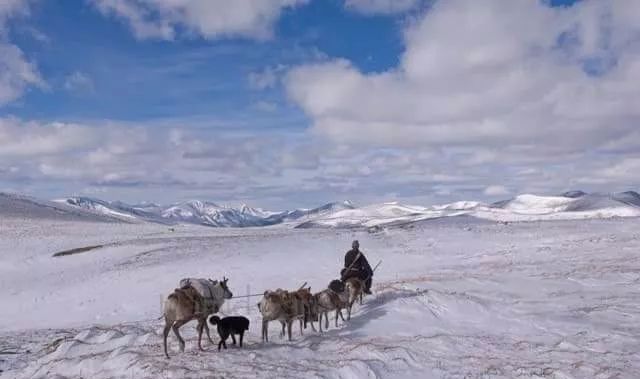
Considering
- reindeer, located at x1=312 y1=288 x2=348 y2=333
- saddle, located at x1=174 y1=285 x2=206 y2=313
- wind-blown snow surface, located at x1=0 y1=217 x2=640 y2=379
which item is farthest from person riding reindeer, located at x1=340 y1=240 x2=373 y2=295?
saddle, located at x1=174 y1=285 x2=206 y2=313

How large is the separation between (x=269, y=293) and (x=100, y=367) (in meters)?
4.17

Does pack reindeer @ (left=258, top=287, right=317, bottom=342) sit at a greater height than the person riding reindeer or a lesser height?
lesser

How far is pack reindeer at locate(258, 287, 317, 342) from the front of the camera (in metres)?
14.5

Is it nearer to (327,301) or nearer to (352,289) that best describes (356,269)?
(352,289)

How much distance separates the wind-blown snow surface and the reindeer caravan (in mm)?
479

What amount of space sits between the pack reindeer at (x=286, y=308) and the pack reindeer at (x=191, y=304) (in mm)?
1034

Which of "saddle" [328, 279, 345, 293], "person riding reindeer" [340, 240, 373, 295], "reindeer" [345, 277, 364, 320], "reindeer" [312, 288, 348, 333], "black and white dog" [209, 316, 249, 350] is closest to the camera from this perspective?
"black and white dog" [209, 316, 249, 350]

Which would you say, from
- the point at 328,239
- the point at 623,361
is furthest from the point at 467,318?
the point at 328,239

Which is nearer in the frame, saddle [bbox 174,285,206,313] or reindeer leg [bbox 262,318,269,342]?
saddle [bbox 174,285,206,313]

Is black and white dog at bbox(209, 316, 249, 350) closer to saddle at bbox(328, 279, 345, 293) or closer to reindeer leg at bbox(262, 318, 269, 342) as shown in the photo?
reindeer leg at bbox(262, 318, 269, 342)

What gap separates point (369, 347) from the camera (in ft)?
44.2

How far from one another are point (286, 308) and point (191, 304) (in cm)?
257

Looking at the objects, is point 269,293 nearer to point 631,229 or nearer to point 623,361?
point 623,361

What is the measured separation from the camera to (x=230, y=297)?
14.7 meters
